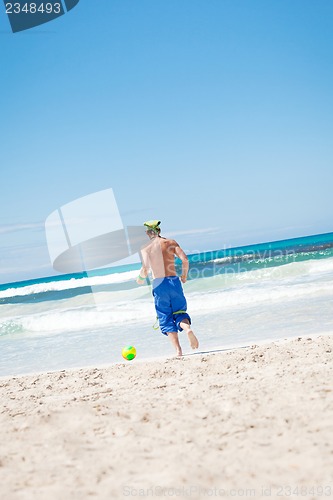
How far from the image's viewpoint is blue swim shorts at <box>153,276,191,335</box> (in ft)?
18.1

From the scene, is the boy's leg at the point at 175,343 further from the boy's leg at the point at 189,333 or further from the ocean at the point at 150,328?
the ocean at the point at 150,328

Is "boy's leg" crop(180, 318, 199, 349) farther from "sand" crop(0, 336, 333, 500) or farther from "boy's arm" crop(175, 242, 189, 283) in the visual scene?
"sand" crop(0, 336, 333, 500)

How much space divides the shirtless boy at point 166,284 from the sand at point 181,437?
1346 millimetres

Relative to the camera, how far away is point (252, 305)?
32.8 feet

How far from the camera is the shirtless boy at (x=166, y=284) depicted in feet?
18.1

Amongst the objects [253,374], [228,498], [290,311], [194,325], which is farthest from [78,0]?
[228,498]

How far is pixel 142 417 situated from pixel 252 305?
7313 millimetres

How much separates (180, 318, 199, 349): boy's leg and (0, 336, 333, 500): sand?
119 centimetres

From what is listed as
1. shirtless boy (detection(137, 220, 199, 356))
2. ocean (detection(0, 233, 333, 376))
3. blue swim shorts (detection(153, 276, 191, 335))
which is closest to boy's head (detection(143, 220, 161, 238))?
shirtless boy (detection(137, 220, 199, 356))

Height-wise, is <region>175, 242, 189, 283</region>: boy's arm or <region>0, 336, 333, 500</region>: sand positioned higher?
<region>175, 242, 189, 283</region>: boy's arm

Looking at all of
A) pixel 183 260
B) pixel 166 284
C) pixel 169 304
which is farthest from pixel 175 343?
pixel 183 260

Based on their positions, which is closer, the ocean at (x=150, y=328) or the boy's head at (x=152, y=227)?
the boy's head at (x=152, y=227)

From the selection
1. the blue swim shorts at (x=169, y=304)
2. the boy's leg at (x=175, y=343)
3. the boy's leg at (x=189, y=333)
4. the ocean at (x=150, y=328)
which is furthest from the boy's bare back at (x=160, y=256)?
the ocean at (x=150, y=328)

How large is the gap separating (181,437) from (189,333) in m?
2.77
